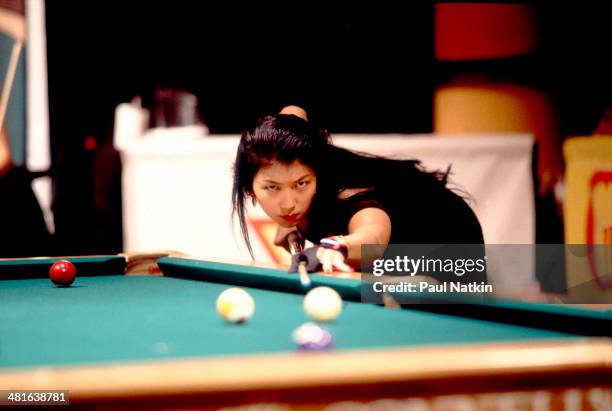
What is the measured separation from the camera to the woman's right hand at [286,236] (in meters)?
3.75

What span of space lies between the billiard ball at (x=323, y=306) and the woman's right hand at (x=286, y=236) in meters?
2.08

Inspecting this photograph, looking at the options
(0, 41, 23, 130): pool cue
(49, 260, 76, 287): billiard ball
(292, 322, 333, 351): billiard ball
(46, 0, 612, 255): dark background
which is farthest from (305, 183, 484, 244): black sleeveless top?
(292, 322, 333, 351): billiard ball

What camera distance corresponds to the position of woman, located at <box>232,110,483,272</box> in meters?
3.41

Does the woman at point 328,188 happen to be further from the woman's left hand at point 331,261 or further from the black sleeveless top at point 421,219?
the woman's left hand at point 331,261

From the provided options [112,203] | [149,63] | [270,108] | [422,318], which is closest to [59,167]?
[112,203]

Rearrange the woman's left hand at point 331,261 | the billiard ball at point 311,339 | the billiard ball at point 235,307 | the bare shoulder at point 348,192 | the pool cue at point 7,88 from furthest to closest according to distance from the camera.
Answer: the pool cue at point 7,88, the bare shoulder at point 348,192, the woman's left hand at point 331,261, the billiard ball at point 235,307, the billiard ball at point 311,339

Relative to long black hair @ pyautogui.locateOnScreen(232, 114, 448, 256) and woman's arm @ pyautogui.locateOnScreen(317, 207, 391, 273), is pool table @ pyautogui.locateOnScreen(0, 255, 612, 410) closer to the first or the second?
woman's arm @ pyautogui.locateOnScreen(317, 207, 391, 273)

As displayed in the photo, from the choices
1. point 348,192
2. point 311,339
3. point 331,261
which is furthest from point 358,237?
point 311,339

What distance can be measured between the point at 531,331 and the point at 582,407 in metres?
0.30

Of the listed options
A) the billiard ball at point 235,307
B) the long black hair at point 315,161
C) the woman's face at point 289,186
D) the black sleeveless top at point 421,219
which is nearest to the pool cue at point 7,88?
the long black hair at point 315,161

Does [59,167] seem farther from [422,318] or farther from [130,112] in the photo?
[422,318]

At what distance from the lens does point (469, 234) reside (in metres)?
3.59

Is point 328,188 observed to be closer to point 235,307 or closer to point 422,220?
point 422,220

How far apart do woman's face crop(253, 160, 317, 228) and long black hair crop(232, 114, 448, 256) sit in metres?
0.03
